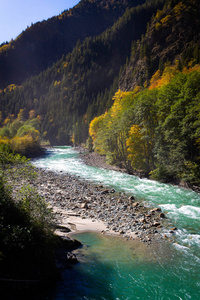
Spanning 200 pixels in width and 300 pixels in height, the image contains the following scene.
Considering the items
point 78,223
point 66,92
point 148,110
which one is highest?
point 66,92

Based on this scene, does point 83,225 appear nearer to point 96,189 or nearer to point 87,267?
point 87,267

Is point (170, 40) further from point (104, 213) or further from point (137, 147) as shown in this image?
point (104, 213)

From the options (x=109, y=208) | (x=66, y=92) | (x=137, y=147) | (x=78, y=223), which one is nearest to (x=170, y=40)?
(x=137, y=147)

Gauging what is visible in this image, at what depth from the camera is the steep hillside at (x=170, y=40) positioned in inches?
2100

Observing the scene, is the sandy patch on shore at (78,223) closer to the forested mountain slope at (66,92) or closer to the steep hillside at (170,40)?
the steep hillside at (170,40)

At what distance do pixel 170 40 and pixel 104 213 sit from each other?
71.3 metres

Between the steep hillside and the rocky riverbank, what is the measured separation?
4830cm

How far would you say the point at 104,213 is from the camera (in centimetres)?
1405

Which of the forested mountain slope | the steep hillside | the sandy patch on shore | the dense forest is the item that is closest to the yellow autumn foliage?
the dense forest

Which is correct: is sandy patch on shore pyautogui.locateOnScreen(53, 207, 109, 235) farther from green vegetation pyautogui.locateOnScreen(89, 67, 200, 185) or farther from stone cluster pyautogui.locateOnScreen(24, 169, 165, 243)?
green vegetation pyautogui.locateOnScreen(89, 67, 200, 185)

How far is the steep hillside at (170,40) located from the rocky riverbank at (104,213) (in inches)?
1902

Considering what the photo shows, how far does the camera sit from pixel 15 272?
619 centimetres

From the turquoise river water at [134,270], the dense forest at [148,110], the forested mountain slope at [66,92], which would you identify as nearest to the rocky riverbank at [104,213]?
the turquoise river water at [134,270]

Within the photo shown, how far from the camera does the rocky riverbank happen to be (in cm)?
1144
